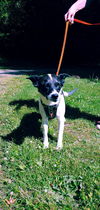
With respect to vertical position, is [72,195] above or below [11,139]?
above

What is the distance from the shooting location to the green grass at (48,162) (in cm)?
300

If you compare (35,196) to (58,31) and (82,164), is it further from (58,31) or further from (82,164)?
(58,31)

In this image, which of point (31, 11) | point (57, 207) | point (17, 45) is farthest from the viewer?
point (17, 45)

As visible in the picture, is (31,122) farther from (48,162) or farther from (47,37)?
(47,37)

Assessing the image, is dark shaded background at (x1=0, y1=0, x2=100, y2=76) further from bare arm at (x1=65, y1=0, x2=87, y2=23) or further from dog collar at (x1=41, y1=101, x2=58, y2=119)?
dog collar at (x1=41, y1=101, x2=58, y2=119)

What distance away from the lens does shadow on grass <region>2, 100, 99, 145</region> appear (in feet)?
15.5

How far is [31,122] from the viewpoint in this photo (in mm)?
5422

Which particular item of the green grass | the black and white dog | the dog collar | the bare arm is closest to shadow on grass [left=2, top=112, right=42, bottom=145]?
the green grass

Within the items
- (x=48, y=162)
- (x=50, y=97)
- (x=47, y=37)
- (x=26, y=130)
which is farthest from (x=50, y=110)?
(x=47, y=37)

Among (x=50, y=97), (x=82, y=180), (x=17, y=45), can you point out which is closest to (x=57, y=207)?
(x=82, y=180)

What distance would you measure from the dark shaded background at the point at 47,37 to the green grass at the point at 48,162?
14.6 metres

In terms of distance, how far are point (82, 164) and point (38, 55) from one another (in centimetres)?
2175

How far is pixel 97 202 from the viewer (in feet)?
9.52

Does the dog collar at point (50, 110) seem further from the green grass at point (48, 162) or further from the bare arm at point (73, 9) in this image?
the bare arm at point (73, 9)
